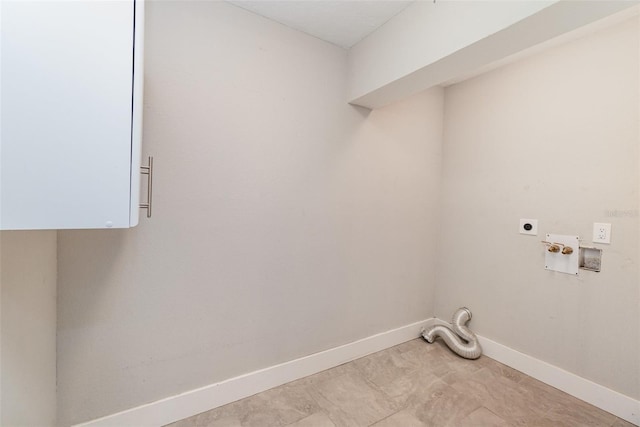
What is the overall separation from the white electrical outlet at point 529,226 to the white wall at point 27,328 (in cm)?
301

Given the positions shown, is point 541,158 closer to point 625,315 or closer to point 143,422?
point 625,315

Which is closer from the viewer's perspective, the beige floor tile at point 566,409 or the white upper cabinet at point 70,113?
the white upper cabinet at point 70,113

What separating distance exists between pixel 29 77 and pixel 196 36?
1099mm

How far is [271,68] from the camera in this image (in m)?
1.82

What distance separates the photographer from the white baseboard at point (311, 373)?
154 cm

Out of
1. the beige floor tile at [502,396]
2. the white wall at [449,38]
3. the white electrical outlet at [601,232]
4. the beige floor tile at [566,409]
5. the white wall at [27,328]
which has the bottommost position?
the beige floor tile at [566,409]

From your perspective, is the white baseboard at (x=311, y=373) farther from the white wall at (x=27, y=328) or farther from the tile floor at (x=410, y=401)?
the white wall at (x=27, y=328)

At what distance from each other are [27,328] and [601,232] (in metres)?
3.14

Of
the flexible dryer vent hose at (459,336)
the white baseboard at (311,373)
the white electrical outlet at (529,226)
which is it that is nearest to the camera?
the white baseboard at (311,373)

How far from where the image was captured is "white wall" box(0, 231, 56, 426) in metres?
0.86

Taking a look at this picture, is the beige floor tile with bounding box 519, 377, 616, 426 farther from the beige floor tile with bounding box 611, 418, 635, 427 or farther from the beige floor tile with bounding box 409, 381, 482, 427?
the beige floor tile with bounding box 409, 381, 482, 427

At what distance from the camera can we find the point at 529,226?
2.22m

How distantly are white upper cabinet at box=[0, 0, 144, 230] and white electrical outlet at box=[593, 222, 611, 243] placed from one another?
2.72m

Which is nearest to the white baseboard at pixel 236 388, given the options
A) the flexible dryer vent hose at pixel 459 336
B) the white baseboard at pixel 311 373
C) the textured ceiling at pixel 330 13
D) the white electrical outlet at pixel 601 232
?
the white baseboard at pixel 311 373
